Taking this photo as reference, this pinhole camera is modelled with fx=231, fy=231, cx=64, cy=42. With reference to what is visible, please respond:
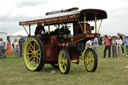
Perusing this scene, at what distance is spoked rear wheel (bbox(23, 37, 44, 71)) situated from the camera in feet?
28.2

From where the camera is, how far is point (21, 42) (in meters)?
17.0

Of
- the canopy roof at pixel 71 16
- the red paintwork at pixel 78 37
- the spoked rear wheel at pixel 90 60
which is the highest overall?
the canopy roof at pixel 71 16

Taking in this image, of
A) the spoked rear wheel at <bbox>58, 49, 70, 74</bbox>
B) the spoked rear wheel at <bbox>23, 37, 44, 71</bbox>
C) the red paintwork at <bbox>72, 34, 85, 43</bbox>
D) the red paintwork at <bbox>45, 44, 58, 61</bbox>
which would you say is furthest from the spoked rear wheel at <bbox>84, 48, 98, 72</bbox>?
the spoked rear wheel at <bbox>23, 37, 44, 71</bbox>

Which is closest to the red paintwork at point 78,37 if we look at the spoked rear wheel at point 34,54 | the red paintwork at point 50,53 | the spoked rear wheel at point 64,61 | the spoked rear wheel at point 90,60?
the spoked rear wheel at point 64,61

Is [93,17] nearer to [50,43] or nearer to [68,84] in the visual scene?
[50,43]

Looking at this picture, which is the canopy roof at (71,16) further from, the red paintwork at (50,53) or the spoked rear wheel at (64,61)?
the spoked rear wheel at (64,61)

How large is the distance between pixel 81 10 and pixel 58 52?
208 centimetres

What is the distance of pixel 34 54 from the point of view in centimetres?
922

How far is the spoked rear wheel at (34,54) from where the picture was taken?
859 cm

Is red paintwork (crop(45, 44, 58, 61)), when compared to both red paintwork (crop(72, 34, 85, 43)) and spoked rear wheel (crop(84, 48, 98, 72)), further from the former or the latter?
spoked rear wheel (crop(84, 48, 98, 72))

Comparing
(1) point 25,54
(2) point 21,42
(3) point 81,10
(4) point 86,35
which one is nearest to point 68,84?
(4) point 86,35

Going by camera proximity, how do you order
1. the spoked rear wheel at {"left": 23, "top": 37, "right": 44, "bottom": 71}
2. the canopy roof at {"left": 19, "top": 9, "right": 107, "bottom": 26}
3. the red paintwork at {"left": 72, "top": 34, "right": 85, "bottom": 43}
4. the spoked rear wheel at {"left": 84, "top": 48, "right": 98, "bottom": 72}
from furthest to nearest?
the spoked rear wheel at {"left": 23, "top": 37, "right": 44, "bottom": 71}, the spoked rear wheel at {"left": 84, "top": 48, "right": 98, "bottom": 72}, the red paintwork at {"left": 72, "top": 34, "right": 85, "bottom": 43}, the canopy roof at {"left": 19, "top": 9, "right": 107, "bottom": 26}

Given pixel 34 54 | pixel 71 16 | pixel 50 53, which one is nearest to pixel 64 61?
pixel 50 53

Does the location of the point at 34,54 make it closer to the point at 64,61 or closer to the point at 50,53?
the point at 50,53
